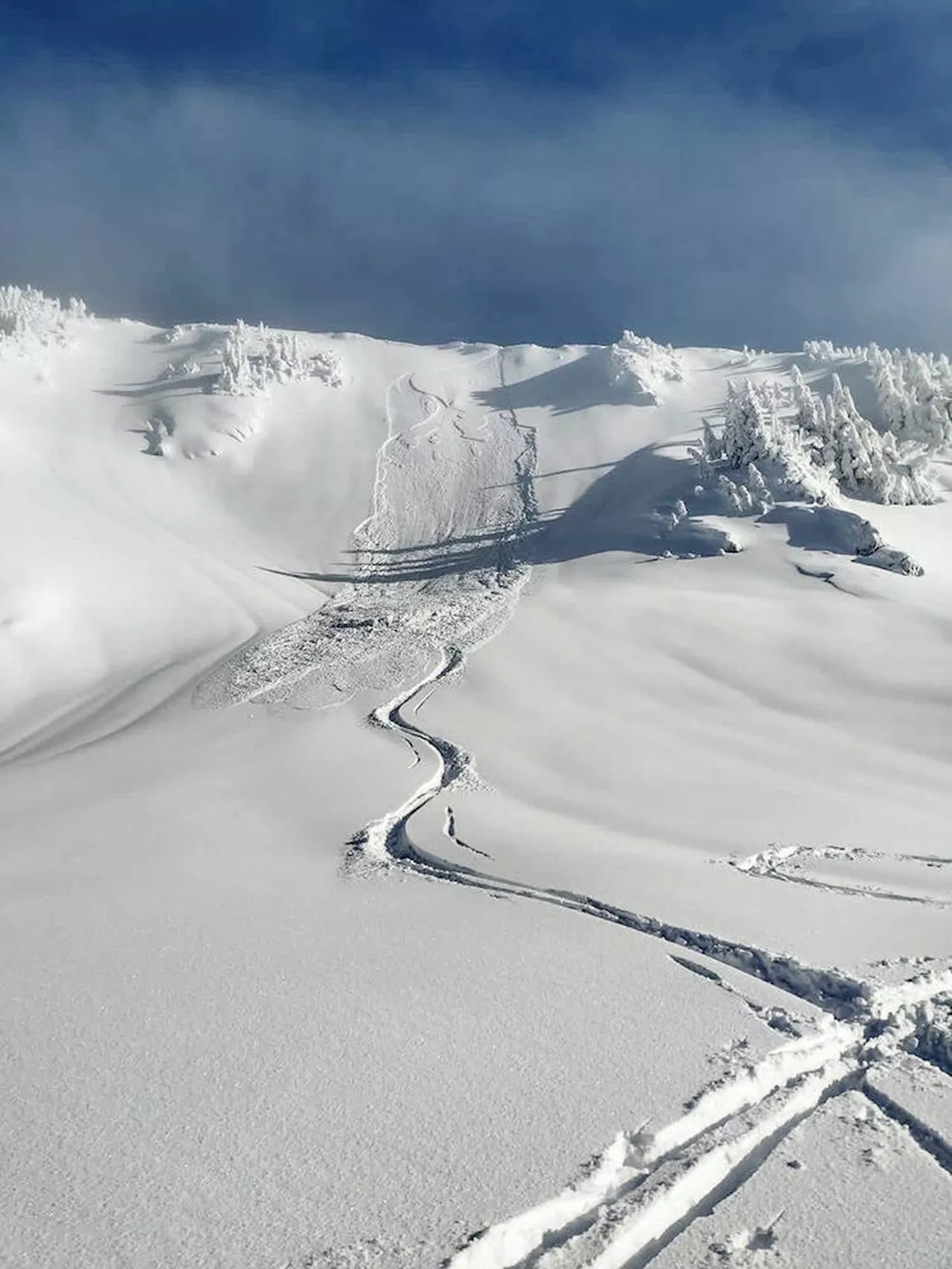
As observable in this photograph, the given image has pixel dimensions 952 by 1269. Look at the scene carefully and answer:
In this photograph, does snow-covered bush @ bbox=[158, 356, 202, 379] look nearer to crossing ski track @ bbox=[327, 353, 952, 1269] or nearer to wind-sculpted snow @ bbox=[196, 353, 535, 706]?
wind-sculpted snow @ bbox=[196, 353, 535, 706]

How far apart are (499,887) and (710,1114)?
12.0 feet

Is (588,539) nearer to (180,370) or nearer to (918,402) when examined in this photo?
(918,402)

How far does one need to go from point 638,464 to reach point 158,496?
2102 cm

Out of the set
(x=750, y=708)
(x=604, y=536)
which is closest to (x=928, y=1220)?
(x=750, y=708)

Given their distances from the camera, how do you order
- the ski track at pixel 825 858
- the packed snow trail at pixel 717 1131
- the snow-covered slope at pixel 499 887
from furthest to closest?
the ski track at pixel 825 858, the snow-covered slope at pixel 499 887, the packed snow trail at pixel 717 1131

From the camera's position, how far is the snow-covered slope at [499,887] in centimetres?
400

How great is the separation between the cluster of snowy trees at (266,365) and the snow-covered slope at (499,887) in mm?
17622

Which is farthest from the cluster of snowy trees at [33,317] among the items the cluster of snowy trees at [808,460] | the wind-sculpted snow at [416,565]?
the cluster of snowy trees at [808,460]

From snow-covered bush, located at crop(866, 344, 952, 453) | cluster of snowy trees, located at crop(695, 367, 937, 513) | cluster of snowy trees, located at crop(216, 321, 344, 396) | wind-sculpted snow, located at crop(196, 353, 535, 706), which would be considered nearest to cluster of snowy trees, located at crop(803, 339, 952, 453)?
snow-covered bush, located at crop(866, 344, 952, 453)

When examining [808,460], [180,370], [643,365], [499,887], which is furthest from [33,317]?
[499,887]

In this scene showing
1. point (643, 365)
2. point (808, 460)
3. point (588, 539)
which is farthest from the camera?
point (643, 365)

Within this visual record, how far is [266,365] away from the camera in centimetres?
5038

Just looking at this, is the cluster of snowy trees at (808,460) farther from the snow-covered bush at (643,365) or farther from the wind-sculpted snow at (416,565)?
the snow-covered bush at (643,365)

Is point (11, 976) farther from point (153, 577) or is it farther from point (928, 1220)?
point (153, 577)
